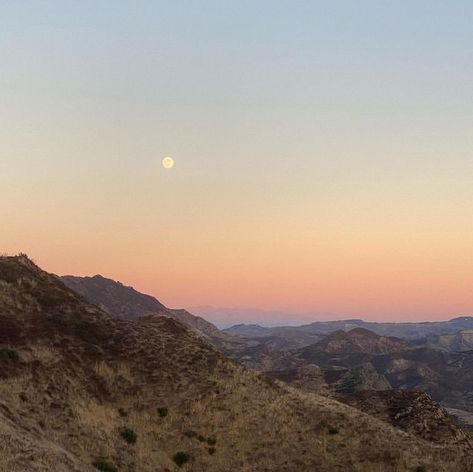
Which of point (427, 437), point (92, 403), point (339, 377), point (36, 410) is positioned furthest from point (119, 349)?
point (339, 377)

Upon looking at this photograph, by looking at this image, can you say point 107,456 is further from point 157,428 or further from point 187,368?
point 187,368

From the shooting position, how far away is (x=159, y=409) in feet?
129

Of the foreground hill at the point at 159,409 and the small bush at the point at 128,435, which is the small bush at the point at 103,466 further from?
the small bush at the point at 128,435

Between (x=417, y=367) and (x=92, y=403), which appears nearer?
(x=92, y=403)

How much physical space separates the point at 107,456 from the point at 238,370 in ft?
65.7

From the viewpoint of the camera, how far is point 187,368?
45781mm

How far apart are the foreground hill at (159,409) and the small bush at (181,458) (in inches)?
3.0

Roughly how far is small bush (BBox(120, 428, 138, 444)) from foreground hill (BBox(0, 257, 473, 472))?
0.37 ft

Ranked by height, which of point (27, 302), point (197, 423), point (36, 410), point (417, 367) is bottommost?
point (417, 367)

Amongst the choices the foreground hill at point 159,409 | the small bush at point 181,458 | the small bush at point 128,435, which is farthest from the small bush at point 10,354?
the small bush at point 181,458

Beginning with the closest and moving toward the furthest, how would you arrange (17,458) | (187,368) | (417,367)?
(17,458)
(187,368)
(417,367)

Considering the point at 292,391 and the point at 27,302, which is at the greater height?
the point at 27,302

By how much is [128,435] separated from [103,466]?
263 inches

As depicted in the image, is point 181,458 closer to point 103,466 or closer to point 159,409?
point 159,409
